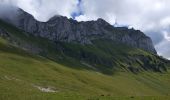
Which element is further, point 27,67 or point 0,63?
point 27,67

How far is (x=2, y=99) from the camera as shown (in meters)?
37.5

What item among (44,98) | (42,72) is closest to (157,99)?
(44,98)

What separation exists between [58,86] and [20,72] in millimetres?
22592

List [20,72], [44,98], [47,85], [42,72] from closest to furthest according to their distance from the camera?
1. [44,98]
2. [47,85]
3. [20,72]
4. [42,72]

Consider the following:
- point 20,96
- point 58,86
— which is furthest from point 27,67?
point 20,96

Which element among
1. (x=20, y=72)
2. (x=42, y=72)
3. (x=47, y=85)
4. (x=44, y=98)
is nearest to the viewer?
(x=44, y=98)

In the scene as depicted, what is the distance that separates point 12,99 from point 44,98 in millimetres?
3491

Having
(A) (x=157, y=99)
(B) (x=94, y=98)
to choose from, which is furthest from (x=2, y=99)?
(A) (x=157, y=99)

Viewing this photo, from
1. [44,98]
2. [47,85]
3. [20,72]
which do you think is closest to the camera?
[44,98]

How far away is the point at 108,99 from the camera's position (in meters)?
37.9

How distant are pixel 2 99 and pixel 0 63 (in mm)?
141467

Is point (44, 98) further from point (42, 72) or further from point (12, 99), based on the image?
point (42, 72)

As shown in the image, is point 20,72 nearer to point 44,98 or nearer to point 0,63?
point 0,63

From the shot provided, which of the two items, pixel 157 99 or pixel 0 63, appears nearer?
pixel 157 99
